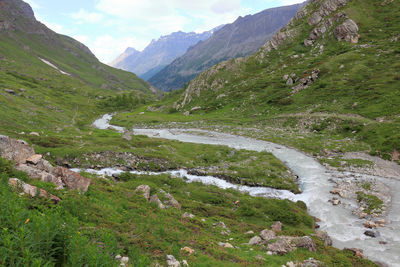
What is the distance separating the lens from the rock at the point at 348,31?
4490 inches

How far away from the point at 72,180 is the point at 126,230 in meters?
6.84

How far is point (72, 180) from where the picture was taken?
16.0 meters

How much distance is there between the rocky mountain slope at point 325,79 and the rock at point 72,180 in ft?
158

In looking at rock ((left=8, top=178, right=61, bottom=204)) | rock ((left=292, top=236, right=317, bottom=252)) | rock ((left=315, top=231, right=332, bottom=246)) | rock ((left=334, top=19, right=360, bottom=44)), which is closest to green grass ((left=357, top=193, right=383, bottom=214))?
rock ((left=315, top=231, right=332, bottom=246))

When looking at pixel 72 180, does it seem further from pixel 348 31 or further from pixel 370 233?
pixel 348 31

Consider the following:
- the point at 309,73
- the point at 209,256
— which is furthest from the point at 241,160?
the point at 309,73

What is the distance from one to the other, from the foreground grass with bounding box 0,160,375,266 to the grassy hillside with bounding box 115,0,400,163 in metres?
32.8

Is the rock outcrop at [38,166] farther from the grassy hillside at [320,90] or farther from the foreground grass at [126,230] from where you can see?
the grassy hillside at [320,90]

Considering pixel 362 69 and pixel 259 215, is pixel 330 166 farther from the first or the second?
pixel 362 69

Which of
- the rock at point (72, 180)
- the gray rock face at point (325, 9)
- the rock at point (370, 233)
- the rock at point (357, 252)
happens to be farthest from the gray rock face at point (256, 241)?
the gray rock face at point (325, 9)

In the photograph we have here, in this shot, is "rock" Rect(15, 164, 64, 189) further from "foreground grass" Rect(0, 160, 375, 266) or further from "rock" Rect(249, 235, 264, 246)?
"rock" Rect(249, 235, 264, 246)

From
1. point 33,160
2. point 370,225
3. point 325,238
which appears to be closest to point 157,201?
point 33,160

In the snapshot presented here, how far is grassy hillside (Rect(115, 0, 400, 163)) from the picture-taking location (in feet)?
175

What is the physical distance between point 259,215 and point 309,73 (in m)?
92.1
